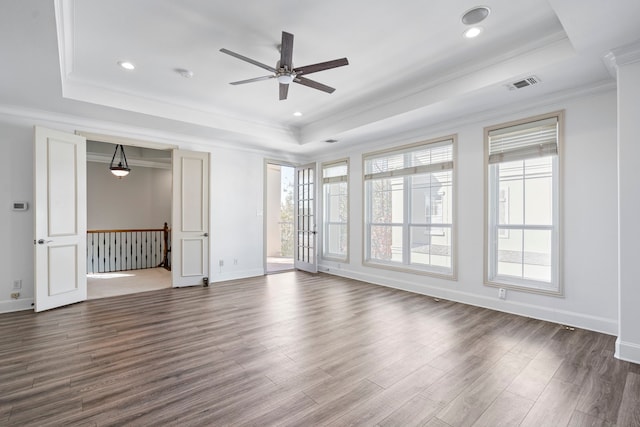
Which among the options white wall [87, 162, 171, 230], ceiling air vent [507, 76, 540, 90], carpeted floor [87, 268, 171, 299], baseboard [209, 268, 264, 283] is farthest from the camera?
white wall [87, 162, 171, 230]

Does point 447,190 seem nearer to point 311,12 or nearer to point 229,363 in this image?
point 311,12

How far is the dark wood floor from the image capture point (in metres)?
2.00

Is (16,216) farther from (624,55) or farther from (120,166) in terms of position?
(624,55)

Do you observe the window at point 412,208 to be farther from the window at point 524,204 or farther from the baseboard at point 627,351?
the baseboard at point 627,351

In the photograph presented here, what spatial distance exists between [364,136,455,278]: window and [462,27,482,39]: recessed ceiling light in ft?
6.23

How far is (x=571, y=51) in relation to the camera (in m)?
2.87

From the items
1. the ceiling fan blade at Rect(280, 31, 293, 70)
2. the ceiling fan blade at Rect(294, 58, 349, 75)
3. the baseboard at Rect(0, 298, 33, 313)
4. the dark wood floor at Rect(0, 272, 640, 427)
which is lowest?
the dark wood floor at Rect(0, 272, 640, 427)

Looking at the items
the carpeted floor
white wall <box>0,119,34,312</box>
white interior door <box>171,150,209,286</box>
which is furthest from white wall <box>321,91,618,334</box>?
white wall <box>0,119,34,312</box>

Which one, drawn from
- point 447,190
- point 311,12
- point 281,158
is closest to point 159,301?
point 281,158

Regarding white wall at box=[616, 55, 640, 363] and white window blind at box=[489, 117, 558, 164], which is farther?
white window blind at box=[489, 117, 558, 164]

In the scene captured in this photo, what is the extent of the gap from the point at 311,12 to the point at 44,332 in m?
4.41

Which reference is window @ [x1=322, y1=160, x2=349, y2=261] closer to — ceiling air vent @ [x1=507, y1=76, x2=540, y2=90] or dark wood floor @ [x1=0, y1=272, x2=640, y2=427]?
dark wood floor @ [x1=0, y1=272, x2=640, y2=427]

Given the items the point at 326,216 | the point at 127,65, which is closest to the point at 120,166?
the point at 127,65

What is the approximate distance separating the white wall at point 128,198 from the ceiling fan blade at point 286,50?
24.0 feet
